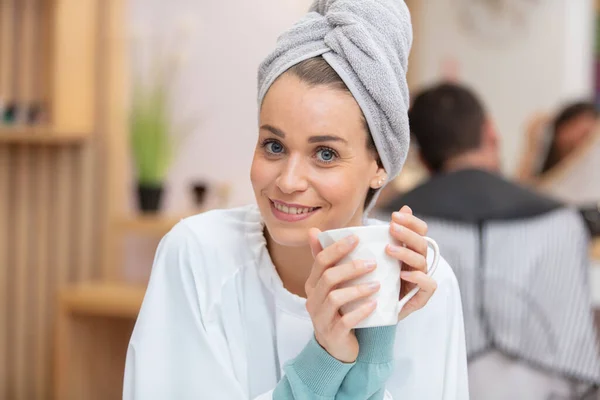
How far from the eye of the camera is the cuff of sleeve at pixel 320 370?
37.8 inches

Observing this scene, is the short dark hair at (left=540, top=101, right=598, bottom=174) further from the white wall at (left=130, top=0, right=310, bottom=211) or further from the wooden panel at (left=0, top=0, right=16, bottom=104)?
the wooden panel at (left=0, top=0, right=16, bottom=104)

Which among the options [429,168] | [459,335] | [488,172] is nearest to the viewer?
[459,335]

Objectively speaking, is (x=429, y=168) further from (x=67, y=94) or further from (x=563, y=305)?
(x=67, y=94)

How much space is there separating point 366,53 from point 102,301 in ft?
6.96

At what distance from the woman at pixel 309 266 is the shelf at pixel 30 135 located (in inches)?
76.9

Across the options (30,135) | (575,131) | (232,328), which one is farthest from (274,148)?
(575,131)

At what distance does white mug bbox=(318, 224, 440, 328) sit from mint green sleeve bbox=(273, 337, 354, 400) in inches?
2.7

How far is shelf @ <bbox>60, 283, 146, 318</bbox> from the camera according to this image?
115 inches

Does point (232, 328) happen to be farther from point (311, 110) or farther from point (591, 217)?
point (591, 217)

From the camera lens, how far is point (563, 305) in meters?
2.00

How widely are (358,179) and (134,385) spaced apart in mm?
368

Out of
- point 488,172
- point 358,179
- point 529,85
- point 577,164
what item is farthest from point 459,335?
point 529,85

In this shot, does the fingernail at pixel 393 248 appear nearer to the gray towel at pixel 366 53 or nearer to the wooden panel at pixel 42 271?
the gray towel at pixel 366 53

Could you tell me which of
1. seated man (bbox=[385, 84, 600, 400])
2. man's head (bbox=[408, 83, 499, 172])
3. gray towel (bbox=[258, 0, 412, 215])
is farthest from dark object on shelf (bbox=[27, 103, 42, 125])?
gray towel (bbox=[258, 0, 412, 215])
